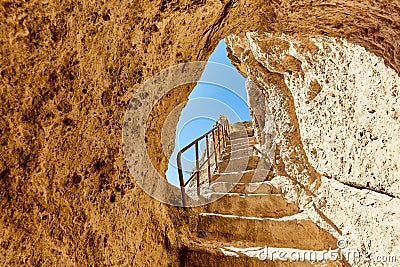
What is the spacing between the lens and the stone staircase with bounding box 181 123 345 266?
1.89 meters

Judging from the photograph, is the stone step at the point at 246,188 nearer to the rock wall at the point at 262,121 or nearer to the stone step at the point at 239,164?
the rock wall at the point at 262,121

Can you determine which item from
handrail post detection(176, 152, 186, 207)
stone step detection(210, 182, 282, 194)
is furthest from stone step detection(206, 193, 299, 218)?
handrail post detection(176, 152, 186, 207)

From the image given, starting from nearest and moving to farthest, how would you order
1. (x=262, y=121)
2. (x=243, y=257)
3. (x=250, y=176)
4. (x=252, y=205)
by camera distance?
(x=243, y=257), (x=252, y=205), (x=250, y=176), (x=262, y=121)

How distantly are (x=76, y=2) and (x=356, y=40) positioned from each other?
141cm

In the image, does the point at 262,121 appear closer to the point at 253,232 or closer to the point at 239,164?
the point at 239,164

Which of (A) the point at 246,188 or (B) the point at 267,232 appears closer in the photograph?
(B) the point at 267,232

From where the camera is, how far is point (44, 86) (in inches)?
33.6

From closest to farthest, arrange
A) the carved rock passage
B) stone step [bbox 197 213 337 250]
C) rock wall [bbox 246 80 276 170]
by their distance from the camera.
A: the carved rock passage
stone step [bbox 197 213 337 250]
rock wall [bbox 246 80 276 170]

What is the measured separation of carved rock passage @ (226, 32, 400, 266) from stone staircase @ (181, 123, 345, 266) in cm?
23

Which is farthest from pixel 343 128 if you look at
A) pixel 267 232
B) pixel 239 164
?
pixel 239 164

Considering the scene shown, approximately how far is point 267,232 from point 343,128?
36.7 inches

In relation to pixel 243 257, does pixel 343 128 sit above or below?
above

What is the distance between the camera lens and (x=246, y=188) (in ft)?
10.4

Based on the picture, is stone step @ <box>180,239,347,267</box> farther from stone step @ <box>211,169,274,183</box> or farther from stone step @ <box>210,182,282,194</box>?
stone step @ <box>211,169,274,183</box>
